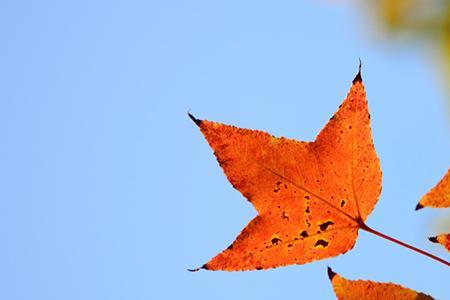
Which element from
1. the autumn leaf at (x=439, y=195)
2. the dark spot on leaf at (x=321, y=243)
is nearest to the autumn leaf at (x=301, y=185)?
the dark spot on leaf at (x=321, y=243)

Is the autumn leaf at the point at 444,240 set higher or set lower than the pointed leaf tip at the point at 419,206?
lower

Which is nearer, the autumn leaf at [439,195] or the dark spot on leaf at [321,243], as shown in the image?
the autumn leaf at [439,195]

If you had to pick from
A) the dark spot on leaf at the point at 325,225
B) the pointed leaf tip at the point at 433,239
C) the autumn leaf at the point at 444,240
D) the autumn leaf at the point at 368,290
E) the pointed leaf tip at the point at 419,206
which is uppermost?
the dark spot on leaf at the point at 325,225

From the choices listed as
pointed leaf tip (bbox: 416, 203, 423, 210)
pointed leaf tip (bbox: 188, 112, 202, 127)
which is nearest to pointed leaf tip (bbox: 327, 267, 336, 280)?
pointed leaf tip (bbox: 416, 203, 423, 210)

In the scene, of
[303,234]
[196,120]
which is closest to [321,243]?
[303,234]

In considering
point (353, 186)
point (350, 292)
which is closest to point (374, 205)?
point (353, 186)

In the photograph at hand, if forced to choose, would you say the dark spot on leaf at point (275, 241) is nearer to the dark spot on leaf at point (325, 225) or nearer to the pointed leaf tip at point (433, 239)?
the dark spot on leaf at point (325, 225)
